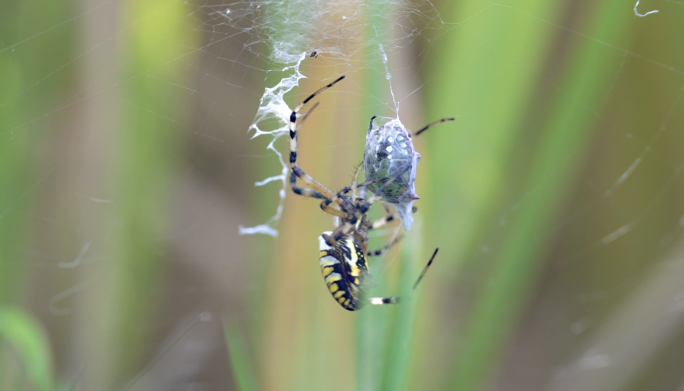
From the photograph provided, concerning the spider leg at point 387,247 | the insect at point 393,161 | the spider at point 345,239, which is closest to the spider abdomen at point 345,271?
the spider at point 345,239

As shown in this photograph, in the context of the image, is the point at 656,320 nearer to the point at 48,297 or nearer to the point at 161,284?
the point at 161,284

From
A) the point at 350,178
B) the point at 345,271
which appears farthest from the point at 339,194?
the point at 345,271

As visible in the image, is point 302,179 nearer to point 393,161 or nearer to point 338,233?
point 338,233

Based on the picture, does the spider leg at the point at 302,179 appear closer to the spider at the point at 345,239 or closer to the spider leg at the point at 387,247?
the spider at the point at 345,239

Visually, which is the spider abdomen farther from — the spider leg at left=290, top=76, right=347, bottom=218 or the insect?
the insect

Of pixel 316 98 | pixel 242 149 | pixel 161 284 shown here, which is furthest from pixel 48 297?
pixel 316 98

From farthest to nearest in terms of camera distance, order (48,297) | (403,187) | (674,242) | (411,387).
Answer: (48,297) → (674,242) → (411,387) → (403,187)
